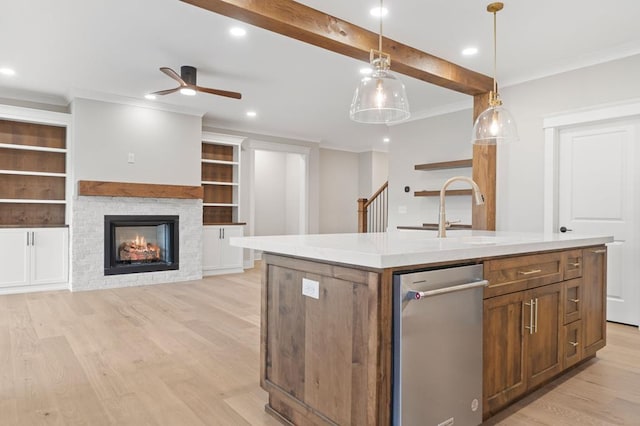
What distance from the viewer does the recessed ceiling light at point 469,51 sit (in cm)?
389

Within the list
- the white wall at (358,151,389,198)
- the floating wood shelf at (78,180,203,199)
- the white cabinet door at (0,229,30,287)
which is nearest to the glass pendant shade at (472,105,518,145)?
the floating wood shelf at (78,180,203,199)

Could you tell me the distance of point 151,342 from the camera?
3275 millimetres

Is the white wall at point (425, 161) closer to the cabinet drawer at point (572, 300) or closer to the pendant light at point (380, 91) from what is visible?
the cabinet drawer at point (572, 300)

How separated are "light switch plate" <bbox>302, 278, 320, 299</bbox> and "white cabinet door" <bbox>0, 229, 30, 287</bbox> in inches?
194

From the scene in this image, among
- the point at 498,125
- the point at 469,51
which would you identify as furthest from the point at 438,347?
the point at 469,51

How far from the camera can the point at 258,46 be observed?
390 centimetres

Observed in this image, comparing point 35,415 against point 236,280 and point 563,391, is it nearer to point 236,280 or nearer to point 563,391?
point 563,391

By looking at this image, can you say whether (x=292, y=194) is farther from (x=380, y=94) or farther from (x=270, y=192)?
(x=380, y=94)

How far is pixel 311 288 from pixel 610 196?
146 inches

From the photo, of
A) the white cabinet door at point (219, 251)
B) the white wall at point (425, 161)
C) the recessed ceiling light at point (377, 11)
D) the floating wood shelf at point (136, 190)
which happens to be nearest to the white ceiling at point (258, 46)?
the recessed ceiling light at point (377, 11)

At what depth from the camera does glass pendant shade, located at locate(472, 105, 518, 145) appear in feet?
9.98

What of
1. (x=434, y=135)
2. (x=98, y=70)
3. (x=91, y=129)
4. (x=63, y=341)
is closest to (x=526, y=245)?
(x=63, y=341)

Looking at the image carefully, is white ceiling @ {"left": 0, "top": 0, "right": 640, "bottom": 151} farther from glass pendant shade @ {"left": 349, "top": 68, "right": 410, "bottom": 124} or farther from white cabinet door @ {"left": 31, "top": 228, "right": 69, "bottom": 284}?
A: white cabinet door @ {"left": 31, "top": 228, "right": 69, "bottom": 284}

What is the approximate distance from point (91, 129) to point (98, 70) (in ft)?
3.67
